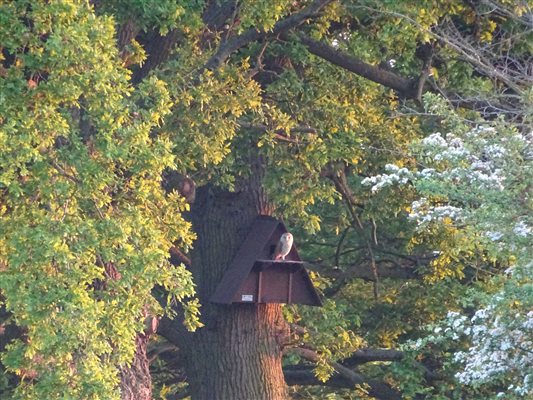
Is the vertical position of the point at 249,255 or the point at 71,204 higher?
the point at 249,255

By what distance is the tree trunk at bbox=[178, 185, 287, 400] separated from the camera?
1276 centimetres

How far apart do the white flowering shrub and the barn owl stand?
3.36 metres

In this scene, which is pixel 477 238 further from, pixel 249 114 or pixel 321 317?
pixel 321 317

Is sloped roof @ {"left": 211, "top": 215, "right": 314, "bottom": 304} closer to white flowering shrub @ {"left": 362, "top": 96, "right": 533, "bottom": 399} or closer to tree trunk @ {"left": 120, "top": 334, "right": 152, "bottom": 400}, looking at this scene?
tree trunk @ {"left": 120, "top": 334, "right": 152, "bottom": 400}

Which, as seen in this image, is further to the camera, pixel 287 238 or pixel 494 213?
pixel 287 238

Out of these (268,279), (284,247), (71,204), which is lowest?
(71,204)

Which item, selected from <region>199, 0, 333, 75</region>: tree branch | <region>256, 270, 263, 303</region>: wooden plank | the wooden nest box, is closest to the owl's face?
the wooden nest box

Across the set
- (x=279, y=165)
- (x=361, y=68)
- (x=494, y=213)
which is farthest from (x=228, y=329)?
(x=494, y=213)

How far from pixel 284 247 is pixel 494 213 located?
4790 mm

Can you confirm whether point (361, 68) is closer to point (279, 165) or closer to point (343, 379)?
point (279, 165)

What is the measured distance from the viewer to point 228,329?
42.2ft

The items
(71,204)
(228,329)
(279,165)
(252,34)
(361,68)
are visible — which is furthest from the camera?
(228,329)

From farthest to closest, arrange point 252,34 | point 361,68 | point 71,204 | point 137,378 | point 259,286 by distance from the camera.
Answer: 1. point 259,286
2. point 361,68
3. point 252,34
4. point 137,378
5. point 71,204

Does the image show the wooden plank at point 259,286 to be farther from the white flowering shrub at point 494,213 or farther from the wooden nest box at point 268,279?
the white flowering shrub at point 494,213
